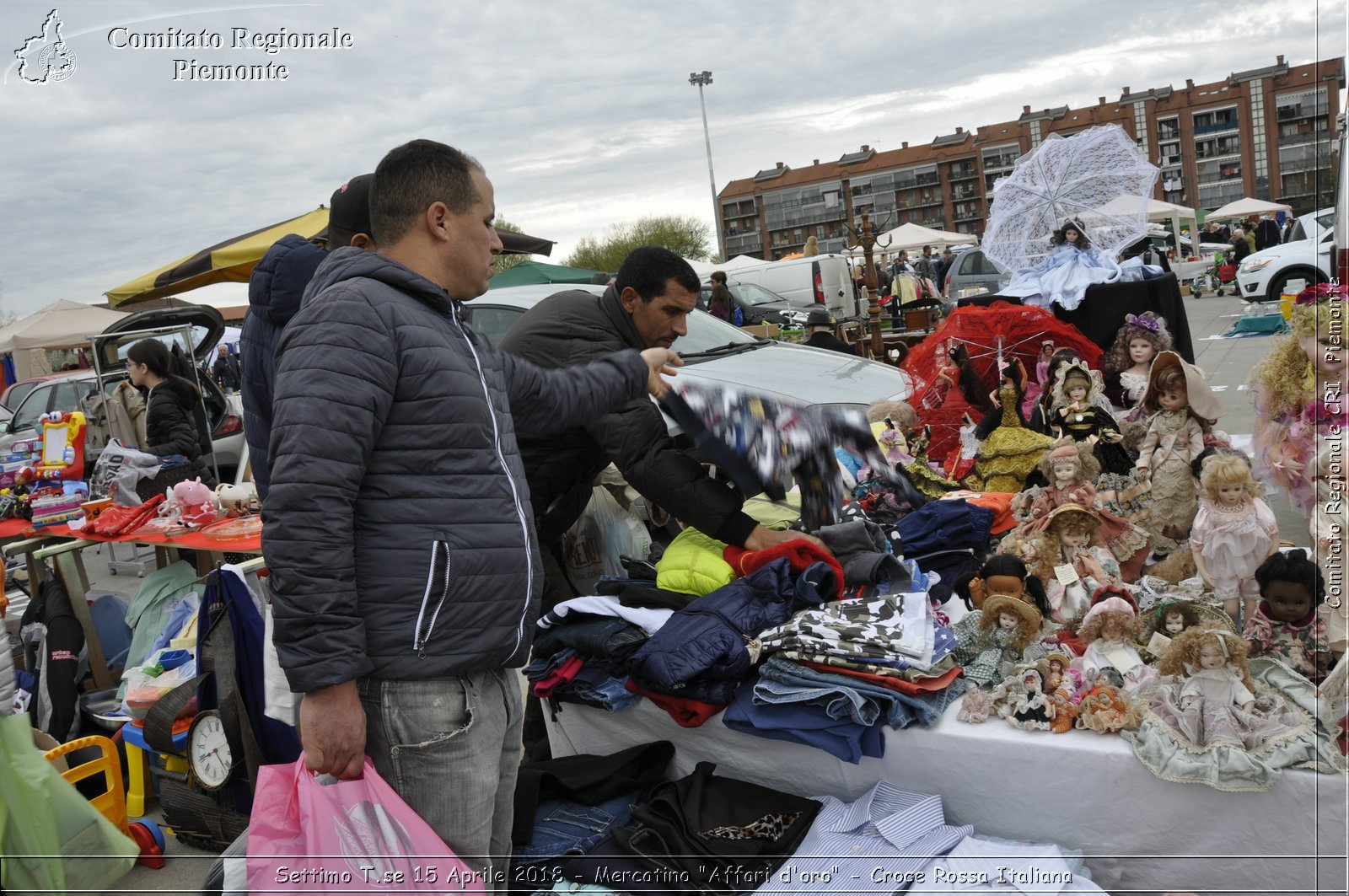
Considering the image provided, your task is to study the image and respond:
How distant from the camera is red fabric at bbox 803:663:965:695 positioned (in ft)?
8.97

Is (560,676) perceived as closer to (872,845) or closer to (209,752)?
(872,845)

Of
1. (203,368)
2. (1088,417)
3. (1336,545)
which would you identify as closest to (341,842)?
(1336,545)

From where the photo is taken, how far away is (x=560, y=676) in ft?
10.5

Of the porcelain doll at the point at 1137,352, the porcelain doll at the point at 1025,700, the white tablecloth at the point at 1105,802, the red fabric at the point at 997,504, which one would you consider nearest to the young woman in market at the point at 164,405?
the red fabric at the point at 997,504

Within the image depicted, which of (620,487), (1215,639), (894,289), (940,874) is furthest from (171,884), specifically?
(894,289)

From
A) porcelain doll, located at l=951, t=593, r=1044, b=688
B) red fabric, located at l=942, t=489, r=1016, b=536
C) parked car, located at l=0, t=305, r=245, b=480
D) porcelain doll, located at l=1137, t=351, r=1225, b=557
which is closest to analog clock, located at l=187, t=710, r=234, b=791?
porcelain doll, located at l=951, t=593, r=1044, b=688

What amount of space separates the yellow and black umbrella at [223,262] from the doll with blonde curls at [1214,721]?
6166 millimetres

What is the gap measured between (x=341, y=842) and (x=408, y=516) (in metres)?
0.66

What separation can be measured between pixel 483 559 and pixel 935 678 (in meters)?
1.59

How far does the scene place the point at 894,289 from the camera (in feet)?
56.5

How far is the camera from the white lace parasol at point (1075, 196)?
7203mm

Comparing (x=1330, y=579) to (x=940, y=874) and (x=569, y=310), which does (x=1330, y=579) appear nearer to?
(x=940, y=874)

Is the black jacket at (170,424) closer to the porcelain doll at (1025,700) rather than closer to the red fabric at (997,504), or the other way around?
the red fabric at (997,504)

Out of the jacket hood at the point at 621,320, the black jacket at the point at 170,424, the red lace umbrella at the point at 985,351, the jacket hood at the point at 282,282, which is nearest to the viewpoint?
the jacket hood at the point at 282,282
